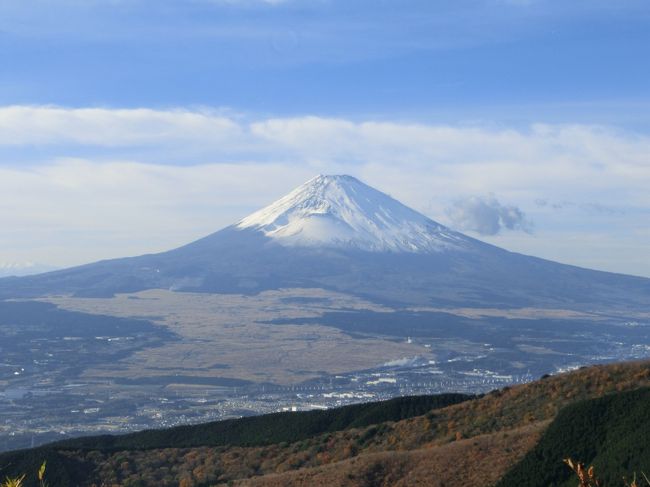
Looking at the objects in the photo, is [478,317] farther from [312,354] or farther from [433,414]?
[433,414]

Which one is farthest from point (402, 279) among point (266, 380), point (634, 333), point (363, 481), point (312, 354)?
point (363, 481)

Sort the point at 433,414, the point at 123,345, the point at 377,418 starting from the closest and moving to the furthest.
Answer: the point at 433,414 → the point at 377,418 → the point at 123,345

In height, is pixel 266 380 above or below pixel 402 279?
below

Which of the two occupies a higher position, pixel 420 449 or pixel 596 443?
pixel 596 443

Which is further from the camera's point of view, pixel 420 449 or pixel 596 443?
pixel 420 449

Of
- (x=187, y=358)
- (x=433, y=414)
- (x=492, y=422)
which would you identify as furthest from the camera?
(x=187, y=358)

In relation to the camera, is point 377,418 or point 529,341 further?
point 529,341

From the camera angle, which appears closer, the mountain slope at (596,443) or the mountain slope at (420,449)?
the mountain slope at (596,443)

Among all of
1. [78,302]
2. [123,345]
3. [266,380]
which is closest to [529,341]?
[266,380]

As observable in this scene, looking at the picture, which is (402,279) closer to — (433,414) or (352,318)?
(352,318)

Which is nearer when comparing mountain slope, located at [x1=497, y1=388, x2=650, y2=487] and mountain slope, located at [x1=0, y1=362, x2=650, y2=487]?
mountain slope, located at [x1=497, y1=388, x2=650, y2=487]
